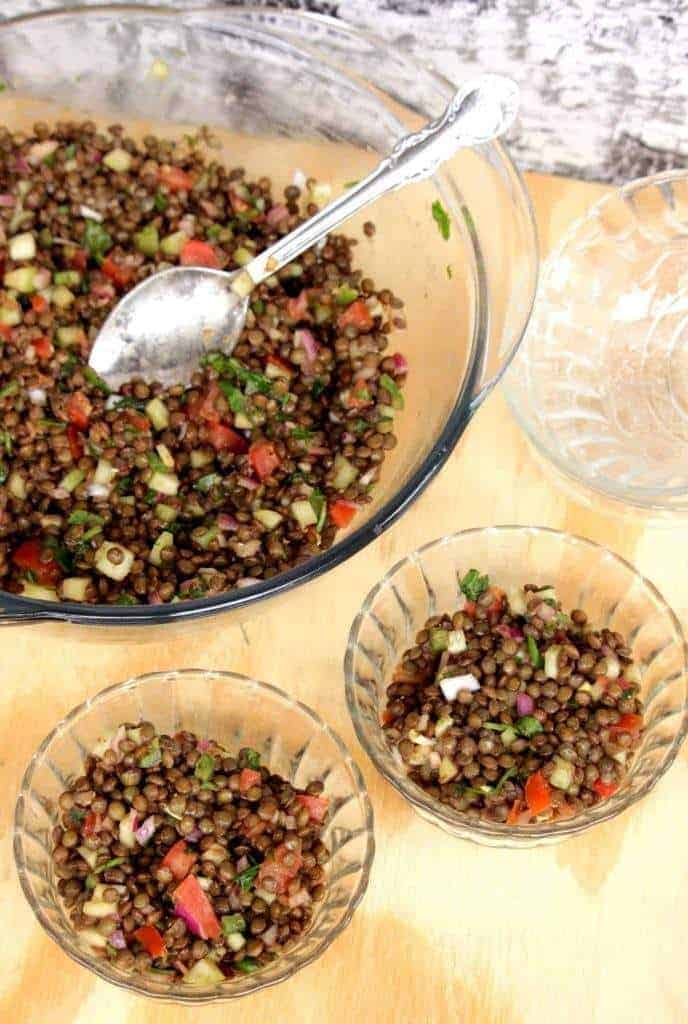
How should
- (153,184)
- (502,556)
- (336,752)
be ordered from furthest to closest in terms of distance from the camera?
(153,184) → (502,556) → (336,752)

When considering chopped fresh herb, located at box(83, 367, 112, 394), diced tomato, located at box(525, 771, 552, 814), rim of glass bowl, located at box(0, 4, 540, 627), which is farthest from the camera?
chopped fresh herb, located at box(83, 367, 112, 394)

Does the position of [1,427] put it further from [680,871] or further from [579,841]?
[680,871]

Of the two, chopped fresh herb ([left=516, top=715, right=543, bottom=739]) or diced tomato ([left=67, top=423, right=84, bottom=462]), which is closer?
chopped fresh herb ([left=516, top=715, right=543, bottom=739])

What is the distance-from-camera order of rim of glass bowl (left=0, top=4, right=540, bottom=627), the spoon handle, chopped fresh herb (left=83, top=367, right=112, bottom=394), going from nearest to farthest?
rim of glass bowl (left=0, top=4, right=540, bottom=627) → the spoon handle → chopped fresh herb (left=83, top=367, right=112, bottom=394)

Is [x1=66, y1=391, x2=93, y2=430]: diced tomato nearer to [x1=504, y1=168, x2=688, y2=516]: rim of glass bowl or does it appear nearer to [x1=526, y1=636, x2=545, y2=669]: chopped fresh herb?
[x1=504, y1=168, x2=688, y2=516]: rim of glass bowl

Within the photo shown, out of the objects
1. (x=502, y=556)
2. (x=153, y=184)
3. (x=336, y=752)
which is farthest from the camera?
(x=153, y=184)

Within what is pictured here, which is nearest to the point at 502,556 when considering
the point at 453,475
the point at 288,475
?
the point at 453,475

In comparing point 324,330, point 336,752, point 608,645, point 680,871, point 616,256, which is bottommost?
point 680,871

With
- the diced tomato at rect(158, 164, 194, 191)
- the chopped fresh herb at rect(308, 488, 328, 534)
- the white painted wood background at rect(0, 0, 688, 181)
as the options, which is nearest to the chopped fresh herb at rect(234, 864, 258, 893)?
the chopped fresh herb at rect(308, 488, 328, 534)

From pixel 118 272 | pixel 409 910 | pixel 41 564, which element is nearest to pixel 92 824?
pixel 41 564
